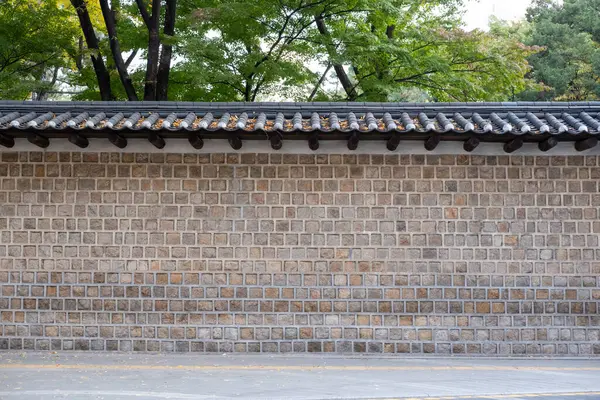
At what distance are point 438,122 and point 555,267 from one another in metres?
2.56

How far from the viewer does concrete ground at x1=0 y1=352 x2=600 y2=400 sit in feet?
23.7

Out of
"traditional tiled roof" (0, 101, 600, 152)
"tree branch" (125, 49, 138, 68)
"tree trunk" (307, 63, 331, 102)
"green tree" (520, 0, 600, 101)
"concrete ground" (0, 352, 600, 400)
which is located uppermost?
"green tree" (520, 0, 600, 101)

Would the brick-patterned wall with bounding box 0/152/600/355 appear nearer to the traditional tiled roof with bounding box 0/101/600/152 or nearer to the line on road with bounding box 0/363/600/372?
the traditional tiled roof with bounding box 0/101/600/152

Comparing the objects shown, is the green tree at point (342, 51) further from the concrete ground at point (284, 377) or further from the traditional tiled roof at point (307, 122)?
the concrete ground at point (284, 377)

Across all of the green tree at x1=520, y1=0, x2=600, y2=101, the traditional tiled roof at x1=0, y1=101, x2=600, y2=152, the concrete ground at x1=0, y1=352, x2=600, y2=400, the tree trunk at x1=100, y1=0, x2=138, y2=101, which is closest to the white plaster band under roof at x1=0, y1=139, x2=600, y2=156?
Result: the traditional tiled roof at x1=0, y1=101, x2=600, y2=152

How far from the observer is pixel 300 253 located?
951 cm

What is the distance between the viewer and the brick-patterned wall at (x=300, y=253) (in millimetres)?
9445

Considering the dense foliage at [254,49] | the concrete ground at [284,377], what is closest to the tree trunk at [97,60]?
the dense foliage at [254,49]

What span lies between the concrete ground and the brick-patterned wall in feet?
1.24

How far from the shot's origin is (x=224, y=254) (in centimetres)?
950

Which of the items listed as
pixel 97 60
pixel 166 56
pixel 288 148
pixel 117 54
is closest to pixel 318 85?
pixel 166 56

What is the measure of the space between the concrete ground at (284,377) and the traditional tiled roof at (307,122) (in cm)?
279

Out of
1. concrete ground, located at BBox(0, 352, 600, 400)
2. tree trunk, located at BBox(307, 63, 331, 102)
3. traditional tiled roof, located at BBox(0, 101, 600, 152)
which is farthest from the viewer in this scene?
tree trunk, located at BBox(307, 63, 331, 102)

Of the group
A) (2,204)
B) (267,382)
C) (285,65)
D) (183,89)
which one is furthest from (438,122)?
(183,89)
